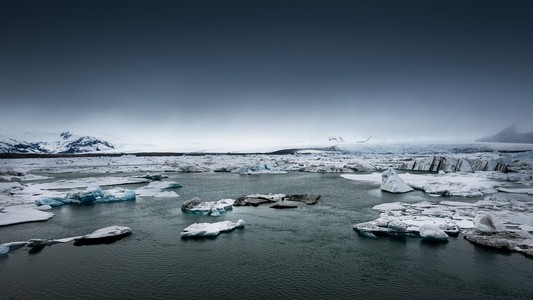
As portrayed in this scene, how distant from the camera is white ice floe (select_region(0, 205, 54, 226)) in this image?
10.6 metres

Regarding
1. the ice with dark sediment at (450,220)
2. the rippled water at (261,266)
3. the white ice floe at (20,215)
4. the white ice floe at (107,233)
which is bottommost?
the rippled water at (261,266)

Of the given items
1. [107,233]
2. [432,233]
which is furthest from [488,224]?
[107,233]

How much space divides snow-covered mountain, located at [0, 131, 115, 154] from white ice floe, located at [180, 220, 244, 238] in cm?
13953

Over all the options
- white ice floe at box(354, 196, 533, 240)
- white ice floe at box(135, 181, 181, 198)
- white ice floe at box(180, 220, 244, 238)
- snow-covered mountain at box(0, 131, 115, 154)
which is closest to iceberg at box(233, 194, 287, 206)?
white ice floe at box(180, 220, 244, 238)

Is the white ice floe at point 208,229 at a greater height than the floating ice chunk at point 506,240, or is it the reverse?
the white ice floe at point 208,229

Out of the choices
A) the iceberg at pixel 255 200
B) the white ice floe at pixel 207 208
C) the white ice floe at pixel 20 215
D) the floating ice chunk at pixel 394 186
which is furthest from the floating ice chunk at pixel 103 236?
the floating ice chunk at pixel 394 186

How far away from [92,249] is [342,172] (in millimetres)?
23860

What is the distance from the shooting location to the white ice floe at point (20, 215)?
418 inches


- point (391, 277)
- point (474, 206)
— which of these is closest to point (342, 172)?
point (474, 206)

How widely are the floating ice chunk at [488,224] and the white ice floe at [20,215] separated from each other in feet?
44.5

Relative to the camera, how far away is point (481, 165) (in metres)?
26.0

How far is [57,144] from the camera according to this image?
493 feet

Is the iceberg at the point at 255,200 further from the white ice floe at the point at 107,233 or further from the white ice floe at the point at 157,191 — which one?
the white ice floe at the point at 107,233

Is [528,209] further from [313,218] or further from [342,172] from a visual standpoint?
[342,172]
